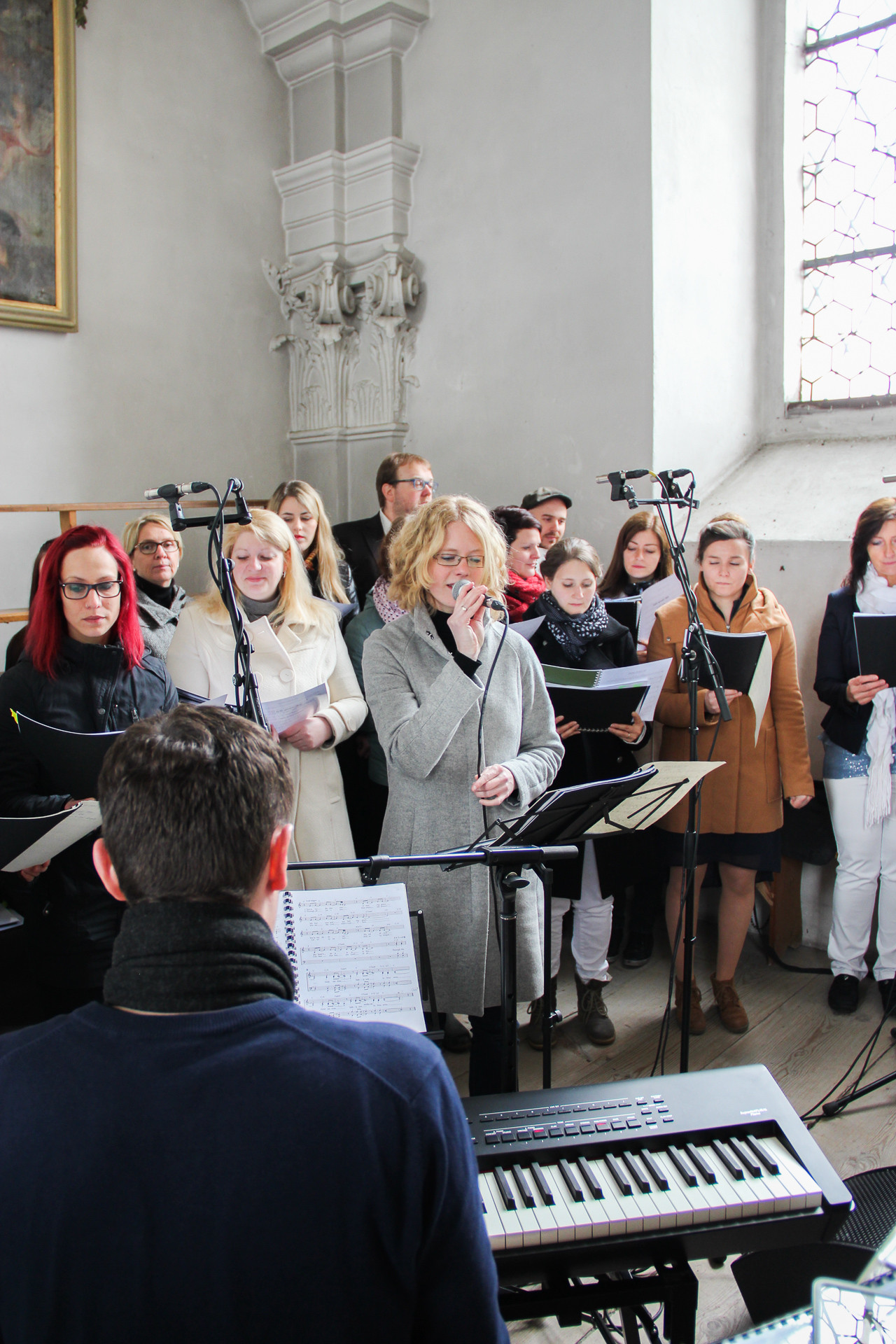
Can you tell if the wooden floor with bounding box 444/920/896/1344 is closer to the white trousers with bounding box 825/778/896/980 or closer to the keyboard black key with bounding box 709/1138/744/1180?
the white trousers with bounding box 825/778/896/980

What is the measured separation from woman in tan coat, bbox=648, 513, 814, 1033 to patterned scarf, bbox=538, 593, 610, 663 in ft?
1.00

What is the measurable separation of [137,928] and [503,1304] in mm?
872

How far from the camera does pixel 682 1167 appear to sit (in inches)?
52.6

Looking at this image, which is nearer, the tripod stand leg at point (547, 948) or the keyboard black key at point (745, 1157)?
the keyboard black key at point (745, 1157)

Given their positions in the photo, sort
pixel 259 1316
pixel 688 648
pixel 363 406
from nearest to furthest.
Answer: pixel 259 1316 → pixel 688 648 → pixel 363 406

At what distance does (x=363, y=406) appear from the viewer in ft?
17.5

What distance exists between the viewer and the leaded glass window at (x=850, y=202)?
422 centimetres

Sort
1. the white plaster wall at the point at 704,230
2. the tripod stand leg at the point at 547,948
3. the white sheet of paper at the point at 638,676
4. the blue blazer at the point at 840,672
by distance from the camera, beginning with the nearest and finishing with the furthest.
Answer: the tripod stand leg at the point at 547,948
the white sheet of paper at the point at 638,676
the blue blazer at the point at 840,672
the white plaster wall at the point at 704,230

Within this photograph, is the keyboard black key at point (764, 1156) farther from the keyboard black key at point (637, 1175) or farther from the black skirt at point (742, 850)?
the black skirt at point (742, 850)

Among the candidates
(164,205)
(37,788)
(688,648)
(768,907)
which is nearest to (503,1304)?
(37,788)

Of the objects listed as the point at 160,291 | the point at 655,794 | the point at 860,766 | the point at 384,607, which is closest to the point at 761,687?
the point at 860,766

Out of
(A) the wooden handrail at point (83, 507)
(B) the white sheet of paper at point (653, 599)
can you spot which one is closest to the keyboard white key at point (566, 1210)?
(B) the white sheet of paper at point (653, 599)

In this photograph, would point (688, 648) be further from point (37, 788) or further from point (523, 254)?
point (523, 254)

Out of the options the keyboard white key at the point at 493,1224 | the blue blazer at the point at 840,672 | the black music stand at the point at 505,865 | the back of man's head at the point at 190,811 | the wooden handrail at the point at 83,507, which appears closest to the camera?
the back of man's head at the point at 190,811
